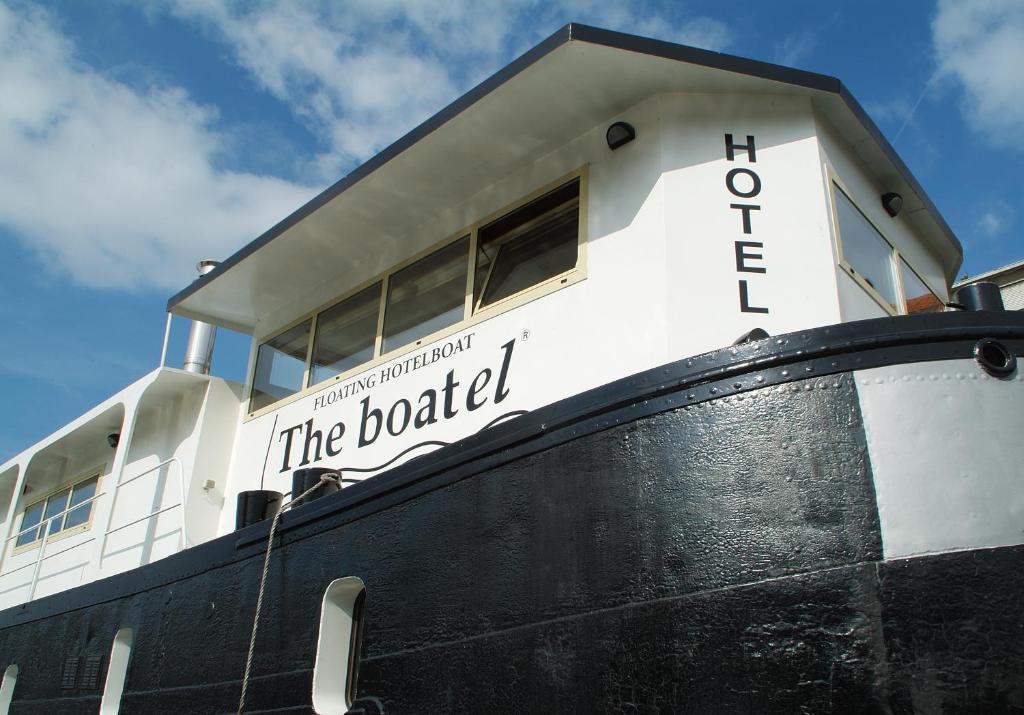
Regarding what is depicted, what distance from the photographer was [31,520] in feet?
39.0

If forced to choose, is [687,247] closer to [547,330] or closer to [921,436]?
[547,330]

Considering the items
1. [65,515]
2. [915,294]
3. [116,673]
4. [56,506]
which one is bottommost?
[116,673]

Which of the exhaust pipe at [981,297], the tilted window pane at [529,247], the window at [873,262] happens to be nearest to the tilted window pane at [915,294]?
the window at [873,262]

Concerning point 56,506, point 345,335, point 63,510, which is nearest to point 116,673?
point 345,335

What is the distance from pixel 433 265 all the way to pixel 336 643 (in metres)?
3.07

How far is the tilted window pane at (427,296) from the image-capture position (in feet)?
20.8

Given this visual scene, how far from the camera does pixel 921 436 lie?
3.11 m

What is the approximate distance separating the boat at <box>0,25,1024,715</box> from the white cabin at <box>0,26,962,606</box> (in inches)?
0.9

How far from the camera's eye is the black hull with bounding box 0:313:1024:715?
2.86 meters

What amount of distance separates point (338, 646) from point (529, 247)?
279cm

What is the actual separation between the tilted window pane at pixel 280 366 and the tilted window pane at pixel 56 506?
4.21 m

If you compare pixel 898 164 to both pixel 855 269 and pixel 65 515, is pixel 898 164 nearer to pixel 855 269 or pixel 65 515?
pixel 855 269

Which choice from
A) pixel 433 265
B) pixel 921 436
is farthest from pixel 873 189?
pixel 921 436

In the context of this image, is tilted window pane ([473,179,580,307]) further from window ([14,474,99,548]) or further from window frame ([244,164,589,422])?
window ([14,474,99,548])
